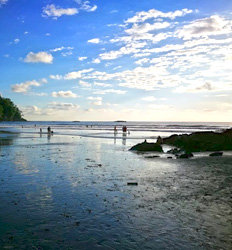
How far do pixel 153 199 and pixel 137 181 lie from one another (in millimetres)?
3436

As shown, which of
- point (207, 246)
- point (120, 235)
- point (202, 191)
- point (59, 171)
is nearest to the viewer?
point (207, 246)

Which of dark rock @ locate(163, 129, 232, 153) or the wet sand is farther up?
dark rock @ locate(163, 129, 232, 153)

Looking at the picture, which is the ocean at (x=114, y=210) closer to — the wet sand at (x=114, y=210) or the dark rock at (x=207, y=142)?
the wet sand at (x=114, y=210)

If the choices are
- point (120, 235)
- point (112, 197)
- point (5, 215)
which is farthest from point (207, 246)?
point (5, 215)

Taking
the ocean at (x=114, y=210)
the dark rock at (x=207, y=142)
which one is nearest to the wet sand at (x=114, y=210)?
the ocean at (x=114, y=210)

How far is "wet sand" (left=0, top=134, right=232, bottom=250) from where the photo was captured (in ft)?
23.1

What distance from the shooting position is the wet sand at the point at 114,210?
7.05 metres

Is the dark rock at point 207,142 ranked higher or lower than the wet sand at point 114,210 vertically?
higher

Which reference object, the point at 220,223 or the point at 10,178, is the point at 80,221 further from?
the point at 10,178

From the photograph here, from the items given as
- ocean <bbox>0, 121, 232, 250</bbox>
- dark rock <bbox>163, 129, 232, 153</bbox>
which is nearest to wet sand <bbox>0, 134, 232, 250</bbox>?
ocean <bbox>0, 121, 232, 250</bbox>

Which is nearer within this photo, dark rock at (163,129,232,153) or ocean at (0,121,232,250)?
ocean at (0,121,232,250)

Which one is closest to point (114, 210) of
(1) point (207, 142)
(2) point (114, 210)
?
(2) point (114, 210)

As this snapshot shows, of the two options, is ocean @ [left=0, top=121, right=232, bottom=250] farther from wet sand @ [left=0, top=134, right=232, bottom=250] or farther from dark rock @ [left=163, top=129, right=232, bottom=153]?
dark rock @ [left=163, top=129, right=232, bottom=153]

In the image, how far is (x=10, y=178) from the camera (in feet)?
47.3
